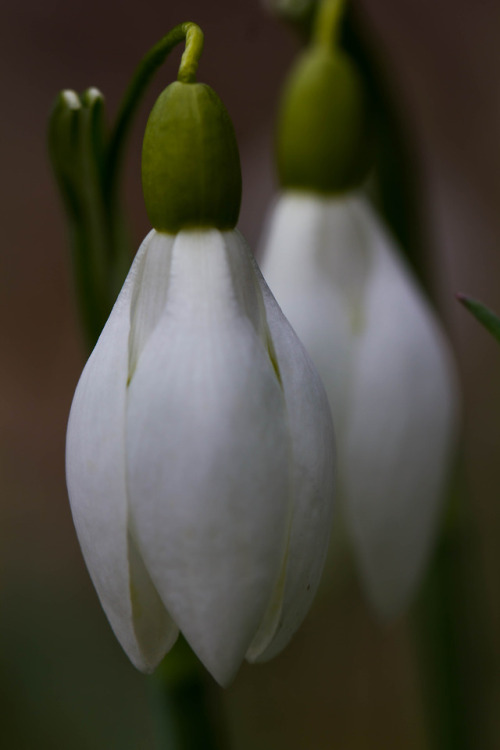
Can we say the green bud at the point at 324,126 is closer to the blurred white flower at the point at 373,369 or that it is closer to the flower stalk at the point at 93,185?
the blurred white flower at the point at 373,369

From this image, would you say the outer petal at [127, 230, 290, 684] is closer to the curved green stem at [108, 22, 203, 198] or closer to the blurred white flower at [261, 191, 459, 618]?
the curved green stem at [108, 22, 203, 198]

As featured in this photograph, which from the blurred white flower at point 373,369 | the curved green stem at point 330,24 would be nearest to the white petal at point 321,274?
the blurred white flower at point 373,369

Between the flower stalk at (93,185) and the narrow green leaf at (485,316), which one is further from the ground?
the flower stalk at (93,185)

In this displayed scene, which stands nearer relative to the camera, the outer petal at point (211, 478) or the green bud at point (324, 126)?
the outer petal at point (211, 478)

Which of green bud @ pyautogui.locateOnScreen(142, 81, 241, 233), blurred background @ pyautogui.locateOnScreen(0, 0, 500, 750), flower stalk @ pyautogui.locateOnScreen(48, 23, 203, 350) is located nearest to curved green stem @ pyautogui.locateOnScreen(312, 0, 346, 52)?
blurred background @ pyautogui.locateOnScreen(0, 0, 500, 750)

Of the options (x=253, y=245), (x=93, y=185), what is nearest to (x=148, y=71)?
(x=93, y=185)

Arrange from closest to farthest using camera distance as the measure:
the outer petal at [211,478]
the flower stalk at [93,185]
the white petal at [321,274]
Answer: the outer petal at [211,478], the flower stalk at [93,185], the white petal at [321,274]
